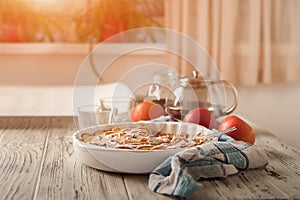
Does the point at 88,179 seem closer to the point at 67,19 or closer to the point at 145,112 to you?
the point at 145,112

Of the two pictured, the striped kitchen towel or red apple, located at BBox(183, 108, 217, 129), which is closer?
the striped kitchen towel

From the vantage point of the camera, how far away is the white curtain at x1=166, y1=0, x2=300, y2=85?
306cm

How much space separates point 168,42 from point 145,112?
1403mm

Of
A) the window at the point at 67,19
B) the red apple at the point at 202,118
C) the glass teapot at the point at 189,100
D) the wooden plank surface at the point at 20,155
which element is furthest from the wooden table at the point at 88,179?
the window at the point at 67,19

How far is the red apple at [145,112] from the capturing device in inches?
69.2

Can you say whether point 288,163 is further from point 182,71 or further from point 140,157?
point 182,71

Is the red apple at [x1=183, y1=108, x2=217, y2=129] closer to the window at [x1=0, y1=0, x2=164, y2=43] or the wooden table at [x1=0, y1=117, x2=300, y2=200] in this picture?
the wooden table at [x1=0, y1=117, x2=300, y2=200]

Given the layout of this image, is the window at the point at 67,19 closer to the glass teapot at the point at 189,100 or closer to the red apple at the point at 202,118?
the glass teapot at the point at 189,100

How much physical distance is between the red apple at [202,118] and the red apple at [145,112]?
5.6 inches

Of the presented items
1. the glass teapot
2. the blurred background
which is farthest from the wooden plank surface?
the blurred background

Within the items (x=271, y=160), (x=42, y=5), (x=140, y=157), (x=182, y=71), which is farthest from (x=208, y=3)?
(x=140, y=157)

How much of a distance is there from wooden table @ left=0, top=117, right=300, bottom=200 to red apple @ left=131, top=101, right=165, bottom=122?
9.5 inches

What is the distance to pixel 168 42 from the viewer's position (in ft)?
10.2

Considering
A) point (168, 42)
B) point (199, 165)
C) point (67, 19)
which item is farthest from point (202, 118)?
point (67, 19)
